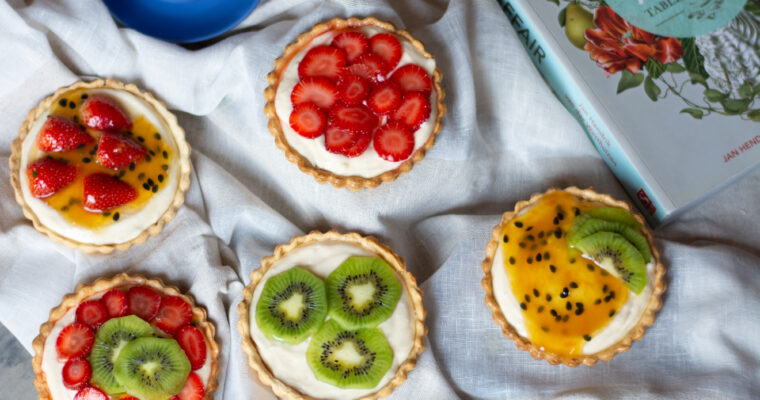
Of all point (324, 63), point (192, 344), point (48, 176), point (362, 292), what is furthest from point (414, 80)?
point (48, 176)

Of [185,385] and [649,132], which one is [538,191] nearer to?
[649,132]

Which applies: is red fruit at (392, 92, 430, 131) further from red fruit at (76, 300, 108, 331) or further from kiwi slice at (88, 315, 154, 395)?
red fruit at (76, 300, 108, 331)

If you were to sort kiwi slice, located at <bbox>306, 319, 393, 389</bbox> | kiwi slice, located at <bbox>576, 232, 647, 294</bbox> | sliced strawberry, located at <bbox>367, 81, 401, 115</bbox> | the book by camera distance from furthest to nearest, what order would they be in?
sliced strawberry, located at <bbox>367, 81, 401, 115</bbox> < kiwi slice, located at <bbox>306, 319, 393, 389</bbox> < kiwi slice, located at <bbox>576, 232, 647, 294</bbox> < the book

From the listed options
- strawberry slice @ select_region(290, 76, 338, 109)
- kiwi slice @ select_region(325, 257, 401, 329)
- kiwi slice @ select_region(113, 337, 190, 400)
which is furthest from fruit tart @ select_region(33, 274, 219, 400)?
strawberry slice @ select_region(290, 76, 338, 109)

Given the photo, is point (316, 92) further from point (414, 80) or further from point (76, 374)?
point (76, 374)

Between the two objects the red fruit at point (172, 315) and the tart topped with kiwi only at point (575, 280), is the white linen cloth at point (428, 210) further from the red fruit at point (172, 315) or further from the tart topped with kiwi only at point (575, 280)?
the tart topped with kiwi only at point (575, 280)

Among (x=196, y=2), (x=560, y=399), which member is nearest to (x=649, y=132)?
(x=560, y=399)
